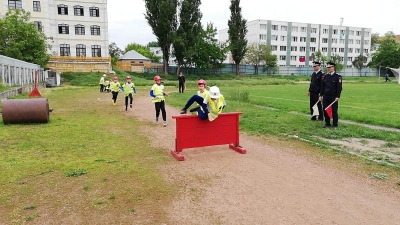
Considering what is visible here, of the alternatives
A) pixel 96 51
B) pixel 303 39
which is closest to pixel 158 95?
pixel 96 51

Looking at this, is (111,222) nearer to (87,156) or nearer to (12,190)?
(12,190)

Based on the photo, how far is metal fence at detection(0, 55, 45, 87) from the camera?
2320cm

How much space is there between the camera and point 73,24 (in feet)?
172

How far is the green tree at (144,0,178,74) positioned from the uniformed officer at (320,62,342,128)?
148 ft

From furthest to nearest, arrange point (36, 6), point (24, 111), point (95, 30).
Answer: point (95, 30)
point (36, 6)
point (24, 111)

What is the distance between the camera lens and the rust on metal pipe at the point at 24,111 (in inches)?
437

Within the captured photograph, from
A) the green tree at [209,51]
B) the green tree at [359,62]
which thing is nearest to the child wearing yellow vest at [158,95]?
the green tree at [209,51]

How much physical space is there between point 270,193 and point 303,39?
9595cm

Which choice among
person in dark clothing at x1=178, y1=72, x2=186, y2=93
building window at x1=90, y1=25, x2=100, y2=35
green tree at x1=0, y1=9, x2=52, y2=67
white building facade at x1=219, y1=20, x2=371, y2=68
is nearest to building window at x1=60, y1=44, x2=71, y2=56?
building window at x1=90, y1=25, x2=100, y2=35

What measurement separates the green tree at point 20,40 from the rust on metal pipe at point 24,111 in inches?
1091

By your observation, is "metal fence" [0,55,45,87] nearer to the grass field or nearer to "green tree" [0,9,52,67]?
"green tree" [0,9,52,67]

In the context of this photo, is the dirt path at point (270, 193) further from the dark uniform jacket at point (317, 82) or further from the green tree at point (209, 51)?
the green tree at point (209, 51)

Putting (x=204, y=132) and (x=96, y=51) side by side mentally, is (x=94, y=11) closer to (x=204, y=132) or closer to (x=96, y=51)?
(x=96, y=51)

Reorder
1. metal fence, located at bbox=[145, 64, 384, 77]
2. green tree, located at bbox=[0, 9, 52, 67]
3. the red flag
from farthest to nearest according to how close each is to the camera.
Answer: metal fence, located at bbox=[145, 64, 384, 77] → green tree, located at bbox=[0, 9, 52, 67] → the red flag
